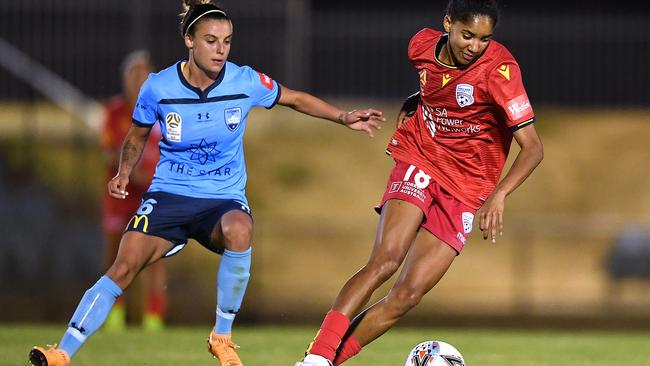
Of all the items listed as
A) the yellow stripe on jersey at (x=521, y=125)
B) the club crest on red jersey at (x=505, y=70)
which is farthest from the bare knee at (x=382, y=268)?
the club crest on red jersey at (x=505, y=70)

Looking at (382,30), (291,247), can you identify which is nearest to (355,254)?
(291,247)

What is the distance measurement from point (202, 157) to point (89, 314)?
1.11 m

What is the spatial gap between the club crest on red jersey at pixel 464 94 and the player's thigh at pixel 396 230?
624mm

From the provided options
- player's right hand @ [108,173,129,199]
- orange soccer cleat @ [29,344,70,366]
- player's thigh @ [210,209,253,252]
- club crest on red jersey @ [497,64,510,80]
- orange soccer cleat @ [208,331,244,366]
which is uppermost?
club crest on red jersey @ [497,64,510,80]

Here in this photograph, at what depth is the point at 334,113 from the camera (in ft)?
22.5

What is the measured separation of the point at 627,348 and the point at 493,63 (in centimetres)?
377

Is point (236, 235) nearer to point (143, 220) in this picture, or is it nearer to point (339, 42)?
point (143, 220)

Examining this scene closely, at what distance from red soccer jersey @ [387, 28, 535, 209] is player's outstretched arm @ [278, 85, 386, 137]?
0.71ft

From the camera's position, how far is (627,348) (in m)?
9.29

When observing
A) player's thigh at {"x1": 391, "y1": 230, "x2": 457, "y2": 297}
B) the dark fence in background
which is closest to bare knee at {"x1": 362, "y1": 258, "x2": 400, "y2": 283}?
player's thigh at {"x1": 391, "y1": 230, "x2": 457, "y2": 297}

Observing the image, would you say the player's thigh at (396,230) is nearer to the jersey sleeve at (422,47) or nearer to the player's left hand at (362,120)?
the player's left hand at (362,120)

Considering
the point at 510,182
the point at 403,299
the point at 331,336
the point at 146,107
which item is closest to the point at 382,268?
the point at 403,299

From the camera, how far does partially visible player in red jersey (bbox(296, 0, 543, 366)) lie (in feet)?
20.5

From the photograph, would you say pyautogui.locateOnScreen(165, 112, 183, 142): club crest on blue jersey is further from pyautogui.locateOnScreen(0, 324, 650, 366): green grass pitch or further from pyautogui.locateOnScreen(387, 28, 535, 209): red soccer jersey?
pyautogui.locateOnScreen(0, 324, 650, 366): green grass pitch
